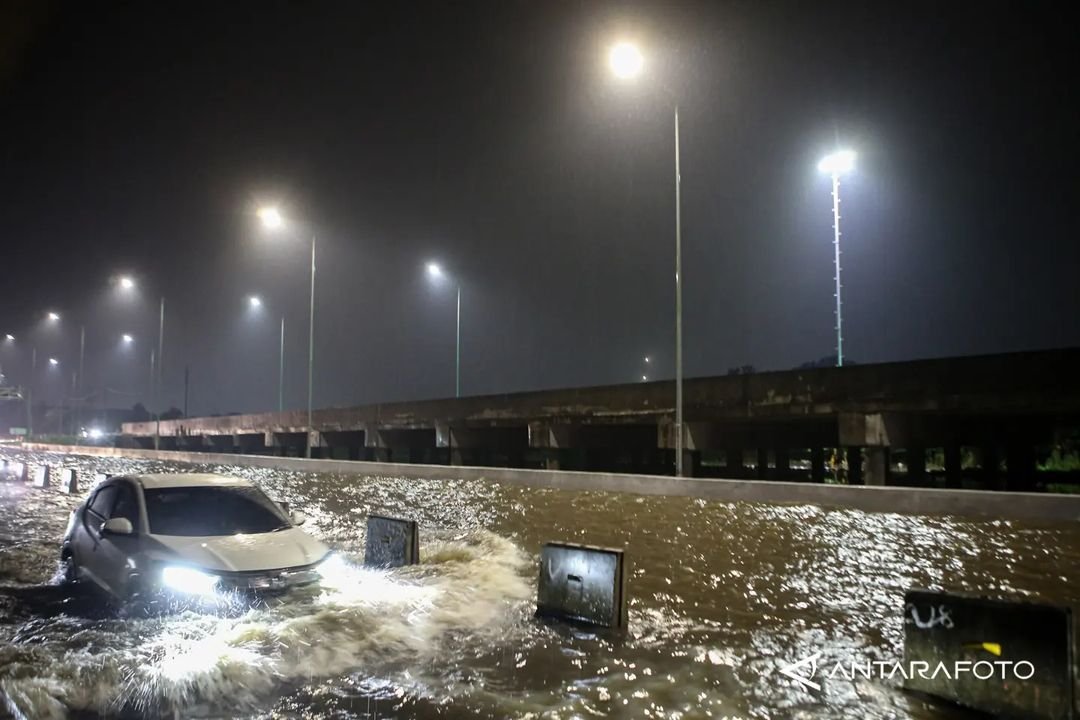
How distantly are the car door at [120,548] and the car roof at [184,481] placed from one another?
182 mm

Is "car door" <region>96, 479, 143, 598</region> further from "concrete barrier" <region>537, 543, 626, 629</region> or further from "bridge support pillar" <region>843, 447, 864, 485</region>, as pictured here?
"bridge support pillar" <region>843, 447, 864, 485</region>

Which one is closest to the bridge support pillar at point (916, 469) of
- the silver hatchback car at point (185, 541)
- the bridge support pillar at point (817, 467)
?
the bridge support pillar at point (817, 467)

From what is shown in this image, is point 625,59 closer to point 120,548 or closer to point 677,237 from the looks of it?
point 677,237

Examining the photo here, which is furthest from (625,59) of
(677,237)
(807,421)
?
(807,421)

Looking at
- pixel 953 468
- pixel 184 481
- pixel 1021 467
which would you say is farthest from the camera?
pixel 953 468

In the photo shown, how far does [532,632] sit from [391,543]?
341 cm

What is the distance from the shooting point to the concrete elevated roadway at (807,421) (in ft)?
63.4

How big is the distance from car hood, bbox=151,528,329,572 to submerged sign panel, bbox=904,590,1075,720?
17.2ft

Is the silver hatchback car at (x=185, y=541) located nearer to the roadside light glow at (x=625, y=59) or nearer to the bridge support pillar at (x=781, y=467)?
the roadside light glow at (x=625, y=59)

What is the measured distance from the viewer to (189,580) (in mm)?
6727

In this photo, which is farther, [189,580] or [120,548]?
[120,548]

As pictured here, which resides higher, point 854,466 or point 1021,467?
point 1021,467

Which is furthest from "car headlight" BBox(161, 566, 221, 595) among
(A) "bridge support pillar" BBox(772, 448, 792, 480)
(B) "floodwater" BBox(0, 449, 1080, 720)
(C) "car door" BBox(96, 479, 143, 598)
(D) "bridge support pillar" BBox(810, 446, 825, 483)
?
(A) "bridge support pillar" BBox(772, 448, 792, 480)

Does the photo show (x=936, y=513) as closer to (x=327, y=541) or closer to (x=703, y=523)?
(x=703, y=523)
